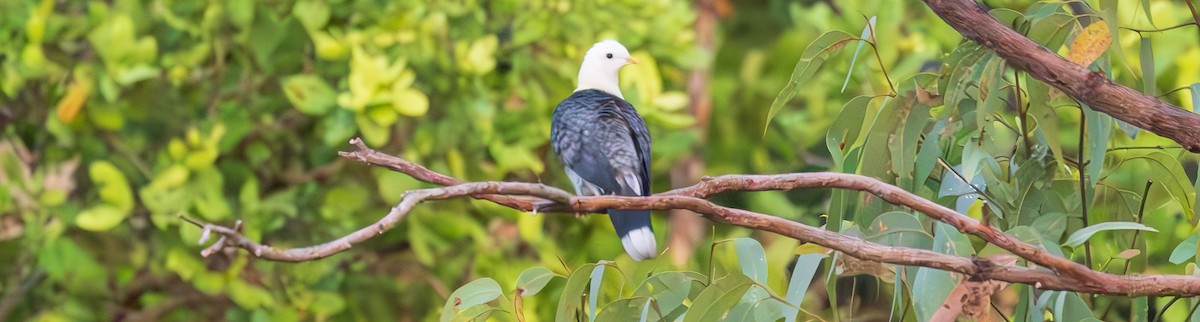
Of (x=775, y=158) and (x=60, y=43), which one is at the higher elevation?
(x=60, y=43)

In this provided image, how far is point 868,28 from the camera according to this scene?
32.5 inches

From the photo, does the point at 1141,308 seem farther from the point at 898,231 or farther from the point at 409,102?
the point at 409,102

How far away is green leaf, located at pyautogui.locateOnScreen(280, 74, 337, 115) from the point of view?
5.59ft

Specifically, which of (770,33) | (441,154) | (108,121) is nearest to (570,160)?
(441,154)

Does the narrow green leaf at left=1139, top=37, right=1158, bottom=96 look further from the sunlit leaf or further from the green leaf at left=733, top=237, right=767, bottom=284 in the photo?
the green leaf at left=733, top=237, right=767, bottom=284

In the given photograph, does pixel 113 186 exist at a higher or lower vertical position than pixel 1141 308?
higher

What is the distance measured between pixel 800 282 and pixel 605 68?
0.29 m

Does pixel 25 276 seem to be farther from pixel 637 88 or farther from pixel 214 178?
pixel 637 88

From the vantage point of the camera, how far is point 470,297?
0.82m

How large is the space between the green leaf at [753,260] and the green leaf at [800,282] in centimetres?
2

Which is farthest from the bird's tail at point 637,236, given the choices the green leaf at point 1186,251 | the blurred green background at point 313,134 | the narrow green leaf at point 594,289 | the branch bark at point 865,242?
the blurred green background at point 313,134

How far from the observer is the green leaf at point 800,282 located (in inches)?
31.6

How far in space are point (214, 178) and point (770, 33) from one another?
1342mm

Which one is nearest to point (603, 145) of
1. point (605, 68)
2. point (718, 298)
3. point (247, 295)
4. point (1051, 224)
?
point (605, 68)
